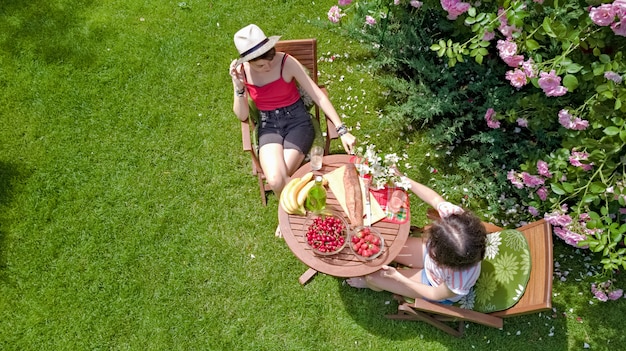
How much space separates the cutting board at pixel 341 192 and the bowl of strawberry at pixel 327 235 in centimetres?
17

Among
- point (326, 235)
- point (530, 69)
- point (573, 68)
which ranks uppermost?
point (573, 68)

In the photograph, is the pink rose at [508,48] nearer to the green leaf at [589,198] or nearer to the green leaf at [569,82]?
the green leaf at [569,82]

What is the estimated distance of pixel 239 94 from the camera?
4211 millimetres

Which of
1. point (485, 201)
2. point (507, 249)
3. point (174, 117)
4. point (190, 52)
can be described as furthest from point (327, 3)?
point (507, 249)

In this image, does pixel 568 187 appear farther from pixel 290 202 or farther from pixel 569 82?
pixel 290 202

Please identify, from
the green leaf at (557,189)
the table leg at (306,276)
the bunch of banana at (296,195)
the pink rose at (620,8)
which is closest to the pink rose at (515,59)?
the pink rose at (620,8)

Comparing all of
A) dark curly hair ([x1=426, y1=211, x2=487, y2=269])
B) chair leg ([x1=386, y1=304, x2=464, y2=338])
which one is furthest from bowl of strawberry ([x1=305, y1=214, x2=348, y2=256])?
chair leg ([x1=386, y1=304, x2=464, y2=338])

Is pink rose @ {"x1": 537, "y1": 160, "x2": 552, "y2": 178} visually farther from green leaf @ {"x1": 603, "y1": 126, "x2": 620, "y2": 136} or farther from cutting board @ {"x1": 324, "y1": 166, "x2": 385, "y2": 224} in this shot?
cutting board @ {"x1": 324, "y1": 166, "x2": 385, "y2": 224}

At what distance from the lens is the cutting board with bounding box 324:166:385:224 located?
377cm

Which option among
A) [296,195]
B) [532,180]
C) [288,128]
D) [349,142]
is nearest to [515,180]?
[532,180]

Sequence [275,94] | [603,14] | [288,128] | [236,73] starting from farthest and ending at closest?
[288,128] → [275,94] → [236,73] → [603,14]

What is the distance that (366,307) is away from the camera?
4410 millimetres

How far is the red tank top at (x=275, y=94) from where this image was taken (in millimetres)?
4375

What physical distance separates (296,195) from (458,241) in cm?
137
